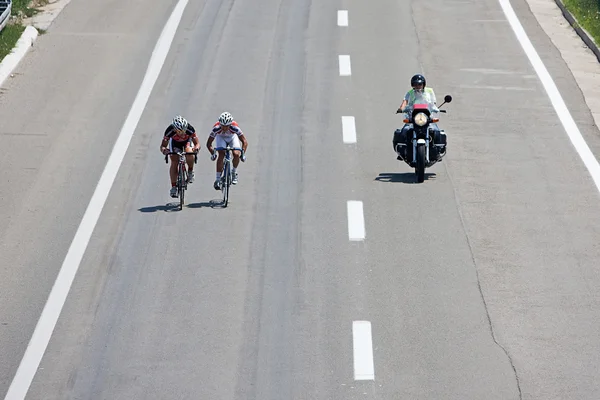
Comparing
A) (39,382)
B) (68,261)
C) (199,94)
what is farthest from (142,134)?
(39,382)

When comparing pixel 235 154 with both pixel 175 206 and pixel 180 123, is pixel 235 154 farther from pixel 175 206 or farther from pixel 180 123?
pixel 175 206

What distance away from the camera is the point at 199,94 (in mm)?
24453

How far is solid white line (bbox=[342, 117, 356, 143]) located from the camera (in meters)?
22.0

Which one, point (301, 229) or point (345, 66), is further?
point (345, 66)

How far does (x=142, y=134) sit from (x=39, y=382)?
31.1ft

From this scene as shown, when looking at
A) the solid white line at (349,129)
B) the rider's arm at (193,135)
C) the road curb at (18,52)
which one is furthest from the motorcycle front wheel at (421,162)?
the road curb at (18,52)

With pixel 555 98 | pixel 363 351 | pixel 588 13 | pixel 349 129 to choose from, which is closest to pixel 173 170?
pixel 349 129

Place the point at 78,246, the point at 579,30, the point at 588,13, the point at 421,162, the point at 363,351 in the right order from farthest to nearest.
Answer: the point at 588,13 < the point at 579,30 < the point at 421,162 < the point at 78,246 < the point at 363,351

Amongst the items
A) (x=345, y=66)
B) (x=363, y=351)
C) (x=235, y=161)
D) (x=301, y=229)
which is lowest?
(x=345, y=66)

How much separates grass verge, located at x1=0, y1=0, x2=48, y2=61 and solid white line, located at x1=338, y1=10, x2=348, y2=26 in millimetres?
7587

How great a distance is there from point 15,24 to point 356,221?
13.5m

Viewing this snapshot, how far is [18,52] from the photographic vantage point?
2605 cm

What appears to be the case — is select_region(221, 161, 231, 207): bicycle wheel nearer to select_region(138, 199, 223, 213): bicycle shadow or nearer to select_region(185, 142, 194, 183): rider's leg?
select_region(138, 199, 223, 213): bicycle shadow

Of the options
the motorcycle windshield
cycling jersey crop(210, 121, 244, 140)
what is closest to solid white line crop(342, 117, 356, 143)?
the motorcycle windshield
